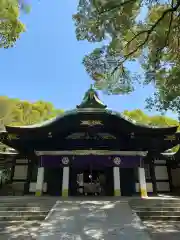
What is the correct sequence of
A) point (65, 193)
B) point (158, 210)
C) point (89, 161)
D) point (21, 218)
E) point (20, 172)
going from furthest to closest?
1. point (20, 172)
2. point (89, 161)
3. point (65, 193)
4. point (158, 210)
5. point (21, 218)

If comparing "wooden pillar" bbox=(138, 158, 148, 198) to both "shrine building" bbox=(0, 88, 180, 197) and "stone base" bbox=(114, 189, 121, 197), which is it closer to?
"shrine building" bbox=(0, 88, 180, 197)

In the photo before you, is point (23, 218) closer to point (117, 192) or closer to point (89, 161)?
point (89, 161)

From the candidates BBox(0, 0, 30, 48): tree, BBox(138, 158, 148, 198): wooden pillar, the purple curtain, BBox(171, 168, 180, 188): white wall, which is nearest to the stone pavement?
BBox(138, 158, 148, 198): wooden pillar

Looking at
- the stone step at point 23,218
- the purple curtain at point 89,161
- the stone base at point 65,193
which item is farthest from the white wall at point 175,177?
the stone step at point 23,218

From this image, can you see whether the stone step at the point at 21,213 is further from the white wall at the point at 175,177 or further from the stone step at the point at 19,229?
the white wall at the point at 175,177

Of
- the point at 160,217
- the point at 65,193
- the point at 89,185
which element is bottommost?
the point at 160,217

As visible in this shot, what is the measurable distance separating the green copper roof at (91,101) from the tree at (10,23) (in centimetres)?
857

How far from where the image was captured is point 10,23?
23.9 feet

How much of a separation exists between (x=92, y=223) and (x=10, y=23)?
22.8 feet

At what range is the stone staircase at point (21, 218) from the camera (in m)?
6.19

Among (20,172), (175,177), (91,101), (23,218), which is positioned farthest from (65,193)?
(175,177)

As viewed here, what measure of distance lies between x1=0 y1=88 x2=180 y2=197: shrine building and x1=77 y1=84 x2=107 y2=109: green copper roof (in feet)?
8.76

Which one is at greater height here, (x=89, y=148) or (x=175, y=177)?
(x=89, y=148)

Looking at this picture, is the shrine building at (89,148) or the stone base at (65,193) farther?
the shrine building at (89,148)
